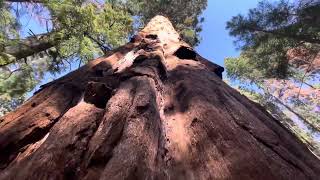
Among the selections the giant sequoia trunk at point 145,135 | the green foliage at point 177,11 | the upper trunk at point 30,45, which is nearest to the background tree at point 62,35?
the upper trunk at point 30,45

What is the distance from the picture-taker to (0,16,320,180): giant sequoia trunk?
6.95 ft

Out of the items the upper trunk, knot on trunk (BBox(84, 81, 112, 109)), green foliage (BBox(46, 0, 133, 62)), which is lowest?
the upper trunk

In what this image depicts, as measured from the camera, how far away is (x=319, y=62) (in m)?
17.1

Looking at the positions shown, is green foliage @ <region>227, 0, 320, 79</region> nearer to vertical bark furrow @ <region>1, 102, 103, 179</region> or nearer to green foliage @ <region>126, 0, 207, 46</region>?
green foliage @ <region>126, 0, 207, 46</region>

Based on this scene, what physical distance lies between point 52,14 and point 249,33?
298 inches

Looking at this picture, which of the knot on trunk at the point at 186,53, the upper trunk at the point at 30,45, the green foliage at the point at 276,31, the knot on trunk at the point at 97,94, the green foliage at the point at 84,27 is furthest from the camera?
the green foliage at the point at 276,31

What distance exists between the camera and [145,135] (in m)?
2.34

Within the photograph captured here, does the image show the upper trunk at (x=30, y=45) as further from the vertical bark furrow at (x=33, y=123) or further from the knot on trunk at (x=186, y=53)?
the vertical bark furrow at (x=33, y=123)

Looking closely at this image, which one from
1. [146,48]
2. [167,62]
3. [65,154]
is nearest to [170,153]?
[65,154]

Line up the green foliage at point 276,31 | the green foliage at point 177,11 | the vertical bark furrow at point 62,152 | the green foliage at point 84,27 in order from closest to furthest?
the vertical bark furrow at point 62,152
the green foliage at point 84,27
the green foliage at point 276,31
the green foliage at point 177,11

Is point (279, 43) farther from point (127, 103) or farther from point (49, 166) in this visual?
point (49, 166)

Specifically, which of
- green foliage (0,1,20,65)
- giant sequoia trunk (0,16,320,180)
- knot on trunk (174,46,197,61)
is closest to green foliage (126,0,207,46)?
green foliage (0,1,20,65)

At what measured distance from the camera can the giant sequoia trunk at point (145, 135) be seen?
212 centimetres

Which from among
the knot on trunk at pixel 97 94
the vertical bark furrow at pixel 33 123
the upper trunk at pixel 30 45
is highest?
the knot on trunk at pixel 97 94
